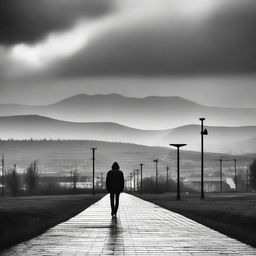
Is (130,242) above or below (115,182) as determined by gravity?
below

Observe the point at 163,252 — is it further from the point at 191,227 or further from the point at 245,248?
the point at 191,227

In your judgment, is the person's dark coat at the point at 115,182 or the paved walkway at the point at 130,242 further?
the person's dark coat at the point at 115,182

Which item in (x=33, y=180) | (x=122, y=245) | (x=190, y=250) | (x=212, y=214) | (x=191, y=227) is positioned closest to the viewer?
(x=190, y=250)

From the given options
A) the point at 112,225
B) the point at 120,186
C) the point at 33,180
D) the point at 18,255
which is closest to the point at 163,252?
the point at 18,255

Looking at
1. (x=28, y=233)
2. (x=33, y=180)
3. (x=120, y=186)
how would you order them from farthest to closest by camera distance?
(x=33, y=180), (x=120, y=186), (x=28, y=233)

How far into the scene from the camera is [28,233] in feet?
60.7

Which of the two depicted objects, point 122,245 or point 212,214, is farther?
point 212,214

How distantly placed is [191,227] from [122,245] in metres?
6.27

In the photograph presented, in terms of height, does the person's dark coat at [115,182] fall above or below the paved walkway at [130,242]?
above

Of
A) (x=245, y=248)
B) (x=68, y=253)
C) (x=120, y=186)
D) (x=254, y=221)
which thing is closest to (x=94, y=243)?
(x=68, y=253)

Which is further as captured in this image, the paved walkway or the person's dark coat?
the person's dark coat

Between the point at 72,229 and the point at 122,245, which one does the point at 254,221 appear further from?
the point at 122,245

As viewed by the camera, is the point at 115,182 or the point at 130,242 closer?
the point at 130,242

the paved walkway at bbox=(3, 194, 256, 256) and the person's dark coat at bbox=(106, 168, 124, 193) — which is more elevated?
the person's dark coat at bbox=(106, 168, 124, 193)
